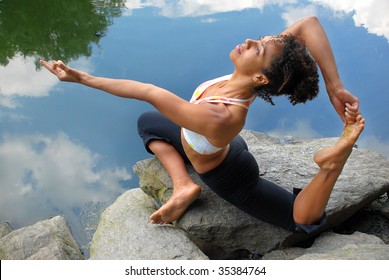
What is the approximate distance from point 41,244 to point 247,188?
1.49 metres

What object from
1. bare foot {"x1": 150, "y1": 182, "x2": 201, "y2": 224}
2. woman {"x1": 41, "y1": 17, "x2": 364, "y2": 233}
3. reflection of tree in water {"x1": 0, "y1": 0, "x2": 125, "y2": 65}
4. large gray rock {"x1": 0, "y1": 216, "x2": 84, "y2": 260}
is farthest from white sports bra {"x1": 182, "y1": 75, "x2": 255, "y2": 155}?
reflection of tree in water {"x1": 0, "y1": 0, "x2": 125, "y2": 65}

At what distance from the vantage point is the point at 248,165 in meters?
2.66

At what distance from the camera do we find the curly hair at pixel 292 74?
2180 mm

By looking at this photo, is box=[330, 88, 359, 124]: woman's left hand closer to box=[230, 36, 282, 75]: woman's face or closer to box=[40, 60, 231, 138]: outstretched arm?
box=[230, 36, 282, 75]: woman's face

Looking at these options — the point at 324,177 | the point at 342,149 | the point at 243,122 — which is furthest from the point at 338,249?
the point at 243,122

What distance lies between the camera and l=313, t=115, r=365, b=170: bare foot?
2.34 m

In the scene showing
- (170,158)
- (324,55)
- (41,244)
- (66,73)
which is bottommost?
(41,244)

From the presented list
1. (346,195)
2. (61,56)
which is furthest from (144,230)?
(61,56)

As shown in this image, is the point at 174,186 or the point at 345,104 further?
the point at 174,186

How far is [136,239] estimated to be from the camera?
282 cm

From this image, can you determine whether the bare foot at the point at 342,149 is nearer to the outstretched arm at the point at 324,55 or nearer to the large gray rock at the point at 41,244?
the outstretched arm at the point at 324,55

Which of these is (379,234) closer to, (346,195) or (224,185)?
(346,195)

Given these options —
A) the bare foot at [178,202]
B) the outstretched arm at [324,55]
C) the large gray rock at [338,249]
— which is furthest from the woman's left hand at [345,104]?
the bare foot at [178,202]

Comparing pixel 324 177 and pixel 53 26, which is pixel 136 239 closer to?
pixel 324 177
